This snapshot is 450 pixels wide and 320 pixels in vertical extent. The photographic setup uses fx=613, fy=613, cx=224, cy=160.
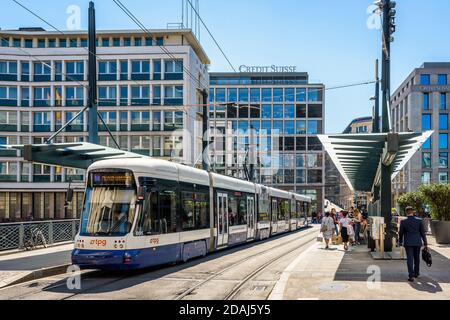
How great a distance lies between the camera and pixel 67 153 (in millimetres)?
18734

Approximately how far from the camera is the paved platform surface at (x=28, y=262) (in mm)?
13875

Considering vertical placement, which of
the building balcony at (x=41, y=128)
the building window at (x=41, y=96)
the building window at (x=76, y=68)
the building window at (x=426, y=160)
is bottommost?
the building window at (x=426, y=160)

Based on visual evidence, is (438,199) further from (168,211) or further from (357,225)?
(168,211)

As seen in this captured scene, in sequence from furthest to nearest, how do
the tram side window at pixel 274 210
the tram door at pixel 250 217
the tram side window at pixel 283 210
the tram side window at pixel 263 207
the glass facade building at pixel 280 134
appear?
the glass facade building at pixel 280 134 → the tram side window at pixel 283 210 → the tram side window at pixel 274 210 → the tram side window at pixel 263 207 → the tram door at pixel 250 217

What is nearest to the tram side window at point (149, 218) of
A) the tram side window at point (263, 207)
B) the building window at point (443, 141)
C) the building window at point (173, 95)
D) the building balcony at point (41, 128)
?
the tram side window at point (263, 207)

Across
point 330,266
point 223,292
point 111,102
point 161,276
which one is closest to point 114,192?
point 161,276

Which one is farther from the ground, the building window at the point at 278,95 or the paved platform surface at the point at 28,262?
the building window at the point at 278,95

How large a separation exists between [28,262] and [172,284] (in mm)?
5950

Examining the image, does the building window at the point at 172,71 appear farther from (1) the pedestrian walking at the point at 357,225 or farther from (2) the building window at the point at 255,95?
(1) the pedestrian walking at the point at 357,225

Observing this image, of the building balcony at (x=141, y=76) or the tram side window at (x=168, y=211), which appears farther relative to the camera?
the building balcony at (x=141, y=76)

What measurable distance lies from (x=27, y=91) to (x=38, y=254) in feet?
160

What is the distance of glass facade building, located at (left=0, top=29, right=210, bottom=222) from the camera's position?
208 ft

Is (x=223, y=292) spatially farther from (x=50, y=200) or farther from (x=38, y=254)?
(x=50, y=200)

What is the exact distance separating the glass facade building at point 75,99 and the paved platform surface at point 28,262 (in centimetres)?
4260
